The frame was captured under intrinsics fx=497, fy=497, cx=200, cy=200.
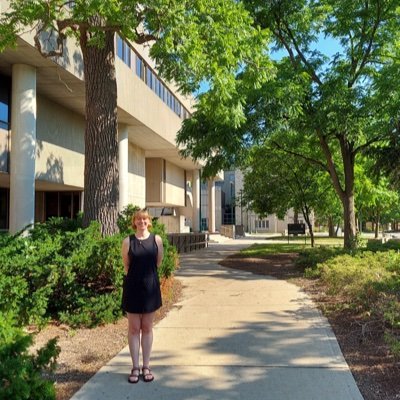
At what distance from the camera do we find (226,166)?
15.8 metres

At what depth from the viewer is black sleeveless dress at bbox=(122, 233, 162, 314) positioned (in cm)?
477

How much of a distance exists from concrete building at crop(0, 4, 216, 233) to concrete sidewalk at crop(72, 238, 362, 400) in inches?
232

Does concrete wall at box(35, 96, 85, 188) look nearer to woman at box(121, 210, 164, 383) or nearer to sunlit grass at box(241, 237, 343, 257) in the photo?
sunlit grass at box(241, 237, 343, 257)

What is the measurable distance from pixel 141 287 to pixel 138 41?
633cm

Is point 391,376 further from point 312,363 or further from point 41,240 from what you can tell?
point 41,240

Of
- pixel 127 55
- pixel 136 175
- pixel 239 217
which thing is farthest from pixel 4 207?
pixel 239 217

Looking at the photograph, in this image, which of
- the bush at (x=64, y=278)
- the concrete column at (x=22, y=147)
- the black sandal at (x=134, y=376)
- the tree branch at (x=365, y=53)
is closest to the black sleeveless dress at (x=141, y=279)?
the black sandal at (x=134, y=376)

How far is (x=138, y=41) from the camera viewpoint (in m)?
9.70

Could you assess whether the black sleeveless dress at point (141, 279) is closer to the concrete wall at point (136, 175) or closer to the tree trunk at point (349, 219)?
the tree trunk at point (349, 219)

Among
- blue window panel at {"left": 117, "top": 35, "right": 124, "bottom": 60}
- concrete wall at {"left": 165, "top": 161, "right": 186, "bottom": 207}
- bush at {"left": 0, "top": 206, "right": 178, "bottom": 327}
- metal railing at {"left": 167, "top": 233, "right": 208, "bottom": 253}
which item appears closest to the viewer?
bush at {"left": 0, "top": 206, "right": 178, "bottom": 327}

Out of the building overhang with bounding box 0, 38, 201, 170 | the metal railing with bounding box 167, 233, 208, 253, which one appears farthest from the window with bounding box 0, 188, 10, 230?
the metal railing with bounding box 167, 233, 208, 253

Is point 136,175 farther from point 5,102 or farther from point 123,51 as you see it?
point 5,102

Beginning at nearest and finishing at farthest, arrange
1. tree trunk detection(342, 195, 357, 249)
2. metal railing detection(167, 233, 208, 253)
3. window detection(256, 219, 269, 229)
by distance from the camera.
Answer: tree trunk detection(342, 195, 357, 249) → metal railing detection(167, 233, 208, 253) → window detection(256, 219, 269, 229)

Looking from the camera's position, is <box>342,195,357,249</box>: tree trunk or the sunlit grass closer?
<box>342,195,357,249</box>: tree trunk
